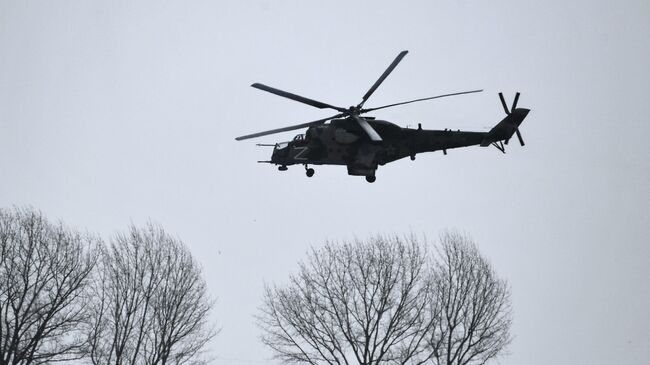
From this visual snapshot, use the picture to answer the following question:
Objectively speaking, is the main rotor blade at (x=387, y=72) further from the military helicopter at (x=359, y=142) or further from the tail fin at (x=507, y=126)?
the tail fin at (x=507, y=126)

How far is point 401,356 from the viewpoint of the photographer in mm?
32250

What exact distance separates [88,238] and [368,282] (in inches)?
557

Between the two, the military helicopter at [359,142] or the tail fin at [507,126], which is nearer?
the military helicopter at [359,142]

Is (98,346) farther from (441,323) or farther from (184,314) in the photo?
(441,323)

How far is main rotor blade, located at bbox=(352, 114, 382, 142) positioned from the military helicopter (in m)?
0.05

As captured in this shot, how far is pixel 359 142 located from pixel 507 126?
6859 millimetres

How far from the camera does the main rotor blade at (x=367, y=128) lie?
23859mm

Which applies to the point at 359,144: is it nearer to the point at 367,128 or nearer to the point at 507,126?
the point at 367,128

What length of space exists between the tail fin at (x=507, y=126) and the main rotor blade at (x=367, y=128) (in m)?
5.67

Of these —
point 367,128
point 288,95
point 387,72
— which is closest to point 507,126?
point 387,72

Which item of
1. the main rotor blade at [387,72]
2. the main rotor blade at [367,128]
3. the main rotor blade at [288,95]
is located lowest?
the main rotor blade at [367,128]

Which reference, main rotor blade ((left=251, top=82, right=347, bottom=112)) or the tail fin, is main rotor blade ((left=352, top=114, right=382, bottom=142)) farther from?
the tail fin

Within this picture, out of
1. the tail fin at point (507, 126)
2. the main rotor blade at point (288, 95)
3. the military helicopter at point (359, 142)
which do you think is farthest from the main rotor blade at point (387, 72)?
the tail fin at point (507, 126)

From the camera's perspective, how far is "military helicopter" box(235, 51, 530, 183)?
2684 centimetres
